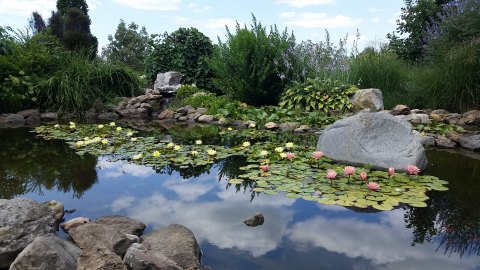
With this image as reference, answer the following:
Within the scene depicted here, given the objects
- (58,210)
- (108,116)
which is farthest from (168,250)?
(108,116)

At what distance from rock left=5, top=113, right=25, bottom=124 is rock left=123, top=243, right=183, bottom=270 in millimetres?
7357

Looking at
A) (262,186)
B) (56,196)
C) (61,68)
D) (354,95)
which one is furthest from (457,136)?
(61,68)

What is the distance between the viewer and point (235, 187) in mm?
3740

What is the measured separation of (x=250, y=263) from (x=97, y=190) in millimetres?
2004

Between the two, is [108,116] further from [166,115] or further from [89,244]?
[89,244]

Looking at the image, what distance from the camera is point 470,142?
5469mm

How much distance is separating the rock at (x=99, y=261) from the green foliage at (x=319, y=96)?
21.8ft

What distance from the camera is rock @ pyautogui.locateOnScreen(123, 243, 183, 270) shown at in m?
2.01

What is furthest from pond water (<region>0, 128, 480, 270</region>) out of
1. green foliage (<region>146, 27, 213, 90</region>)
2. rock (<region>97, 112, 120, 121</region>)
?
green foliage (<region>146, 27, 213, 90</region>)

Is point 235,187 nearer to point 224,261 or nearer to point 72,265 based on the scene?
point 224,261

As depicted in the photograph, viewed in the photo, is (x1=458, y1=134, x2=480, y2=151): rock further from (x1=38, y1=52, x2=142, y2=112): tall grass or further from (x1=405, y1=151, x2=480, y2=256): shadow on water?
(x1=38, y1=52, x2=142, y2=112): tall grass

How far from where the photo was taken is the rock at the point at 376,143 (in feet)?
13.3

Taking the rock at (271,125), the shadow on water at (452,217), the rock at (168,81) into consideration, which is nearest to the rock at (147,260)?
the shadow on water at (452,217)

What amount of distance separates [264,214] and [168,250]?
0.96 metres
